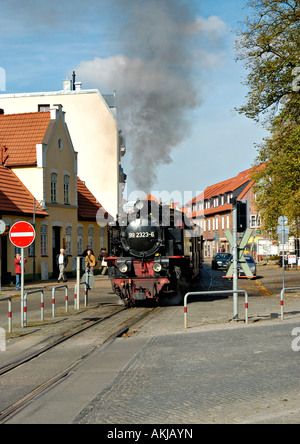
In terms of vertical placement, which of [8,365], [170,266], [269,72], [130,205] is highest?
[269,72]

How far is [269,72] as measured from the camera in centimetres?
2769

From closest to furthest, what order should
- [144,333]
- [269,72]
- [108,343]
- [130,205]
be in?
[108,343] → [144,333] → [130,205] → [269,72]

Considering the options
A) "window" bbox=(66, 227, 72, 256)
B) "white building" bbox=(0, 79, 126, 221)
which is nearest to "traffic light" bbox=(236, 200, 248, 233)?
"window" bbox=(66, 227, 72, 256)

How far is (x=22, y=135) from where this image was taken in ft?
128

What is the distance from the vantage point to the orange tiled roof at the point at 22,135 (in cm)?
3806

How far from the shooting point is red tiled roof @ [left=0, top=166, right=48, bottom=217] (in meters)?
33.6

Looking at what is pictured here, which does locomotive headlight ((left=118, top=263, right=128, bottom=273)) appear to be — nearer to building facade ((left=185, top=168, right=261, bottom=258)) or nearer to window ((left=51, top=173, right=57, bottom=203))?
window ((left=51, top=173, right=57, bottom=203))

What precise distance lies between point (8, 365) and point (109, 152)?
4415 centimetres

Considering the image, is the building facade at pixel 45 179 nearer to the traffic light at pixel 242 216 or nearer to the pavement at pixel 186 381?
the traffic light at pixel 242 216

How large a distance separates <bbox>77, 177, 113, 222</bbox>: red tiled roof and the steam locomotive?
22613 millimetres

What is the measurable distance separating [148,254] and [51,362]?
10.0 meters

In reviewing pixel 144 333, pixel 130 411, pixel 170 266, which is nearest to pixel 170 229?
pixel 170 266

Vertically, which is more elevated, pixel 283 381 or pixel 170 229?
pixel 170 229
